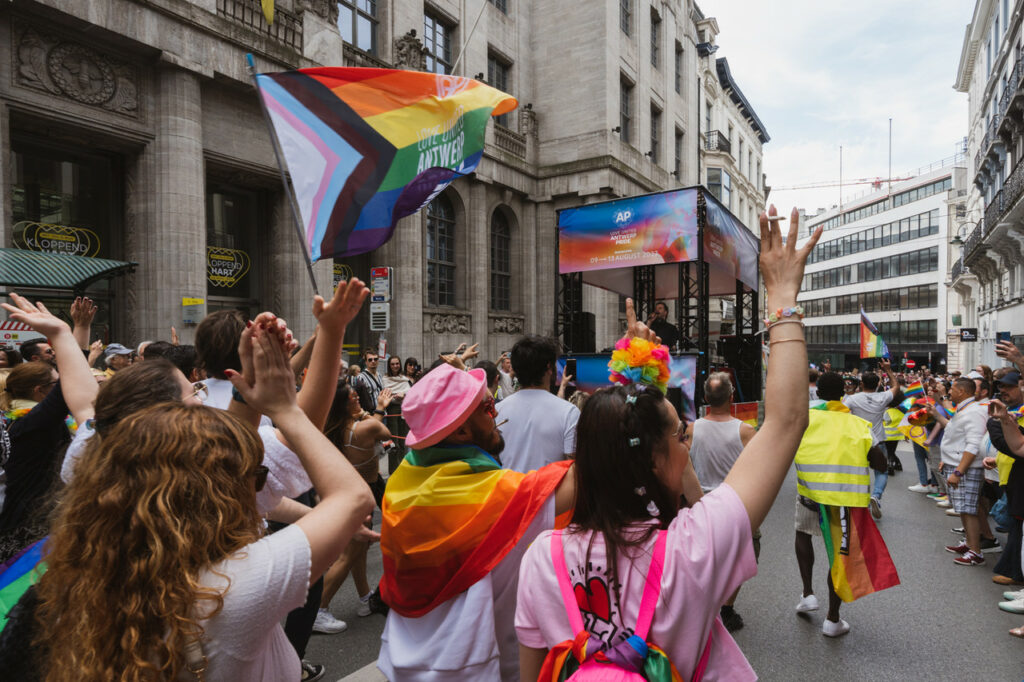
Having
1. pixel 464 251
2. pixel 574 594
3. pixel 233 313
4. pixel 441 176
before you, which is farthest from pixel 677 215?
pixel 464 251

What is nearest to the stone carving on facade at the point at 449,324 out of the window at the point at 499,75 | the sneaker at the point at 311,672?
the window at the point at 499,75

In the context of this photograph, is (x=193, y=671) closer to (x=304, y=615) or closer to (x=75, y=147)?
(x=304, y=615)

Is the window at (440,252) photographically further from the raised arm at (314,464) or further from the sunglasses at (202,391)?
the raised arm at (314,464)

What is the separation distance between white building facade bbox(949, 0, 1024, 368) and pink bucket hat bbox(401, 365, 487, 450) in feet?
84.1

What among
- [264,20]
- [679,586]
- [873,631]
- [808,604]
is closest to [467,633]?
[679,586]

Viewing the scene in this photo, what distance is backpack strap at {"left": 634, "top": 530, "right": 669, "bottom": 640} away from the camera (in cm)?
150

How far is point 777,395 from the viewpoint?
1.70 meters

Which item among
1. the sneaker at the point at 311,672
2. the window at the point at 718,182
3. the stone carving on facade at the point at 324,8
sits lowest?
the sneaker at the point at 311,672

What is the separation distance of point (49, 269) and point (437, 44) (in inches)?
556

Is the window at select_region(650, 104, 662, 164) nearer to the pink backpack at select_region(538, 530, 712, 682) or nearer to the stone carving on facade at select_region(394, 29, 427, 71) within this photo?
the stone carving on facade at select_region(394, 29, 427, 71)

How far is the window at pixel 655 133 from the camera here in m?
27.7

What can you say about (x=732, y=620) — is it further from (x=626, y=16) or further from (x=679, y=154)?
(x=679, y=154)

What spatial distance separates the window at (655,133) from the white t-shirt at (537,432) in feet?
83.7

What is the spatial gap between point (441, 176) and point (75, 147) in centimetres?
1005
